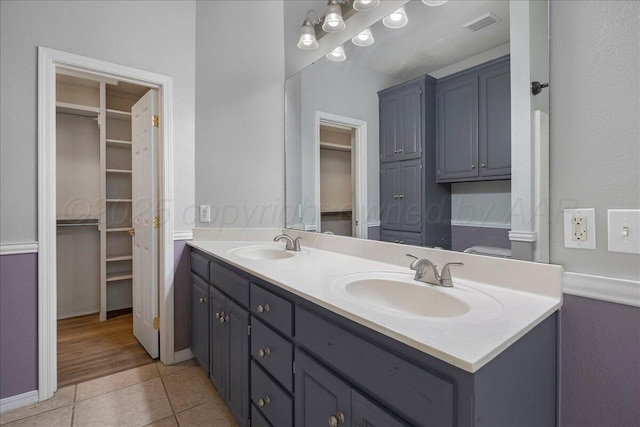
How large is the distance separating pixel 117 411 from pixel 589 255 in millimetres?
2269

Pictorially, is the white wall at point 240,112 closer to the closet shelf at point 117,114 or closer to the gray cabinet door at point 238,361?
the gray cabinet door at point 238,361

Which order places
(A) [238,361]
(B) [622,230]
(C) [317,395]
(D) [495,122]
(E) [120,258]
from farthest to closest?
(E) [120,258] → (A) [238,361] → (D) [495,122] → (C) [317,395] → (B) [622,230]

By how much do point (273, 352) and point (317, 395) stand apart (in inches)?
11.8

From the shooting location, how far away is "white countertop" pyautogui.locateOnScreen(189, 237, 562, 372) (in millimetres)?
661

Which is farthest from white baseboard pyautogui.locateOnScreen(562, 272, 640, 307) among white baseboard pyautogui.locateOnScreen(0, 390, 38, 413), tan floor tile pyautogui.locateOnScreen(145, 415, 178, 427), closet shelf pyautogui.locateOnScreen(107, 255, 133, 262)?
closet shelf pyautogui.locateOnScreen(107, 255, 133, 262)

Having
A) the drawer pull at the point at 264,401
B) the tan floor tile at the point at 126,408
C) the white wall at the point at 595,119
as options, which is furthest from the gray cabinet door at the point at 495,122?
the tan floor tile at the point at 126,408

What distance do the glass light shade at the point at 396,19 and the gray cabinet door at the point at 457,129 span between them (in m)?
0.46

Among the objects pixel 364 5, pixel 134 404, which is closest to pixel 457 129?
pixel 364 5

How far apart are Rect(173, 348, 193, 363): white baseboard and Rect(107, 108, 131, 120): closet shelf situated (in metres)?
2.34

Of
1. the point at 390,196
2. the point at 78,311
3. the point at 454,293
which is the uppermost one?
the point at 390,196

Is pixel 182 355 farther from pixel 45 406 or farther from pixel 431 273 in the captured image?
pixel 431 273

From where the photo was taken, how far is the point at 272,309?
4.00 ft

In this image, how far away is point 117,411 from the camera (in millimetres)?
1717

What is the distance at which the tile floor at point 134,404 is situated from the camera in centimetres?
164
